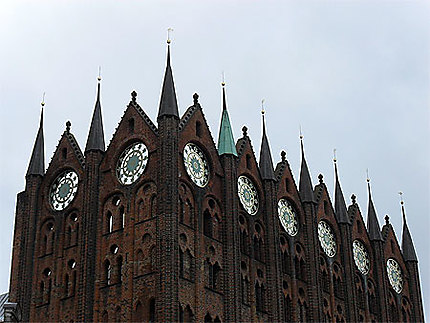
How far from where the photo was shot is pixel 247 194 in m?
71.6

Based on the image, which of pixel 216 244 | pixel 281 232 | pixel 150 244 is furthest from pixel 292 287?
pixel 150 244

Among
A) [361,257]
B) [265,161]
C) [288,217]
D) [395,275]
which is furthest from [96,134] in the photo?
[395,275]

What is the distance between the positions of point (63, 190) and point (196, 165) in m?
10.8

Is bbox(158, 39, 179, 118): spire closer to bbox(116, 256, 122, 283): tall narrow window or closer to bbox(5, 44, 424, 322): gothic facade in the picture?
bbox(5, 44, 424, 322): gothic facade

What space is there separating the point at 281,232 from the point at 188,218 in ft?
37.7

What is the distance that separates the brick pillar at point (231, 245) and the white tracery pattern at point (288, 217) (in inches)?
277

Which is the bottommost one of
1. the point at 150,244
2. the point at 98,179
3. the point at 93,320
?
the point at 93,320

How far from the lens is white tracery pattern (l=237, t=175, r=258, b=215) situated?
70.9 meters

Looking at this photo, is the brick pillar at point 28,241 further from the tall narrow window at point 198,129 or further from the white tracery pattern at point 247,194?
the white tracery pattern at point 247,194

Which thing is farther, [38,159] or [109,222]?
[38,159]

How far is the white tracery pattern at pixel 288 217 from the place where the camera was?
245 ft

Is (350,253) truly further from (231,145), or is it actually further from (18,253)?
(18,253)

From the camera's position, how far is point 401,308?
85.0 meters

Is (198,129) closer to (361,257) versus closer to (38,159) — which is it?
(38,159)
